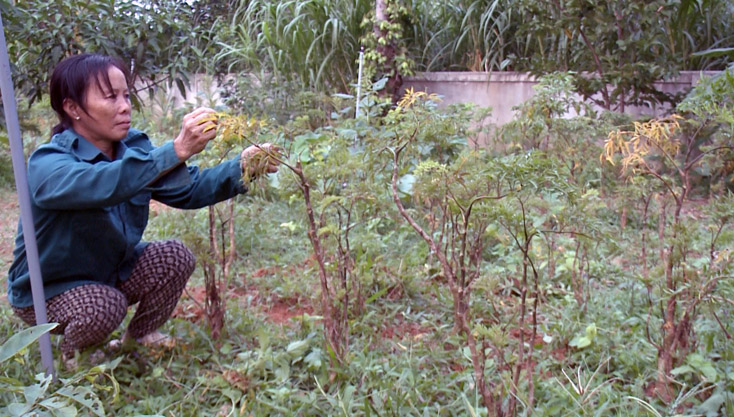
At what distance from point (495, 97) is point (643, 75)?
155 centimetres

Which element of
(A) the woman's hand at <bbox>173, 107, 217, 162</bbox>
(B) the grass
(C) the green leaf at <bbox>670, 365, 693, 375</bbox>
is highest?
(A) the woman's hand at <bbox>173, 107, 217, 162</bbox>

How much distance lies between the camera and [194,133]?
5.75 feet

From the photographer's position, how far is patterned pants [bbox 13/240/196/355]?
207 cm

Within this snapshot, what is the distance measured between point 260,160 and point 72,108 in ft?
2.27

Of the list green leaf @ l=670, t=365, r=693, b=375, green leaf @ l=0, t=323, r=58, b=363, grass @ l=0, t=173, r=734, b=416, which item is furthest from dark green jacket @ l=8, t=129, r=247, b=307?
green leaf @ l=670, t=365, r=693, b=375

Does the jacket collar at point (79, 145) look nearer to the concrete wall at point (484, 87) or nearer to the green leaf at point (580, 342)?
the green leaf at point (580, 342)

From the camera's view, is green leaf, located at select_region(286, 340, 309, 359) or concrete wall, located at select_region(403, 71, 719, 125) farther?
concrete wall, located at select_region(403, 71, 719, 125)

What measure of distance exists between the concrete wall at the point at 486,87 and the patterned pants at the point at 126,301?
385 cm

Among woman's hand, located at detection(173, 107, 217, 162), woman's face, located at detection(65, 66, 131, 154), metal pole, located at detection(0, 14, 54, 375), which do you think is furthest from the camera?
woman's face, located at detection(65, 66, 131, 154)

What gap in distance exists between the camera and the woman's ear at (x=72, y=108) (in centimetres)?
209

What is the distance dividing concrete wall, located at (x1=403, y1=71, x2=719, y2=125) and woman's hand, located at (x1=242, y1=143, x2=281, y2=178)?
13.0 ft

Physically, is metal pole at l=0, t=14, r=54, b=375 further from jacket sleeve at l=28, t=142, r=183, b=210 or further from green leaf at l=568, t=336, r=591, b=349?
green leaf at l=568, t=336, r=591, b=349

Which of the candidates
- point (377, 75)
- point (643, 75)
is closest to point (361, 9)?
point (377, 75)

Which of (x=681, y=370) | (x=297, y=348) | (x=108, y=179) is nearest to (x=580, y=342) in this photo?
(x=681, y=370)
